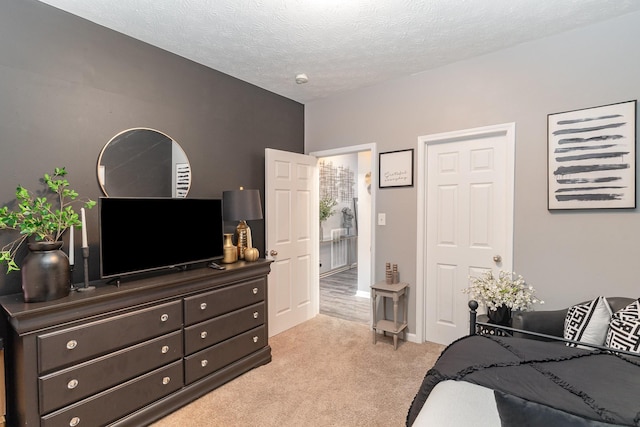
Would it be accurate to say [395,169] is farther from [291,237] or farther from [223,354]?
[223,354]

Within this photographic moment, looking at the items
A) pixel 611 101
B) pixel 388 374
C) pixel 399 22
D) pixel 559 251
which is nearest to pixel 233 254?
pixel 388 374

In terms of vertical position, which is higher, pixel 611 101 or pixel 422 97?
pixel 422 97

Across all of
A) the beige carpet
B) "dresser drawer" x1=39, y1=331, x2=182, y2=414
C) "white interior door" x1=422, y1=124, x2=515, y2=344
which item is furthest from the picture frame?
"dresser drawer" x1=39, y1=331, x2=182, y2=414

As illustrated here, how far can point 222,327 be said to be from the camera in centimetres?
254

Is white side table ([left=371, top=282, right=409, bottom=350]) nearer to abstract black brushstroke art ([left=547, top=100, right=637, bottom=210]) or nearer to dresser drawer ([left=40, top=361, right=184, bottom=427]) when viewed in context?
abstract black brushstroke art ([left=547, top=100, right=637, bottom=210])

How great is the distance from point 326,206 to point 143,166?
403 centimetres

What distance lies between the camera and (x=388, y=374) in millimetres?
2684

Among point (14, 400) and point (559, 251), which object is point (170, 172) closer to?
point (14, 400)

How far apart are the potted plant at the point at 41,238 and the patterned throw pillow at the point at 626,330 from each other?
3.13m

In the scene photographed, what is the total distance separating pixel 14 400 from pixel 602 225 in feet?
13.5

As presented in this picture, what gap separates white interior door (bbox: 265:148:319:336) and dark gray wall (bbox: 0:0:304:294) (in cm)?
52

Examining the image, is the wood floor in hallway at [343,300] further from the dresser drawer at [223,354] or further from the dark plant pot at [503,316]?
the dark plant pot at [503,316]

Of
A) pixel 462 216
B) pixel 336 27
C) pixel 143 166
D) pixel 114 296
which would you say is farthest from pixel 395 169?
pixel 114 296

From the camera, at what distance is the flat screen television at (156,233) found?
2082 mm
